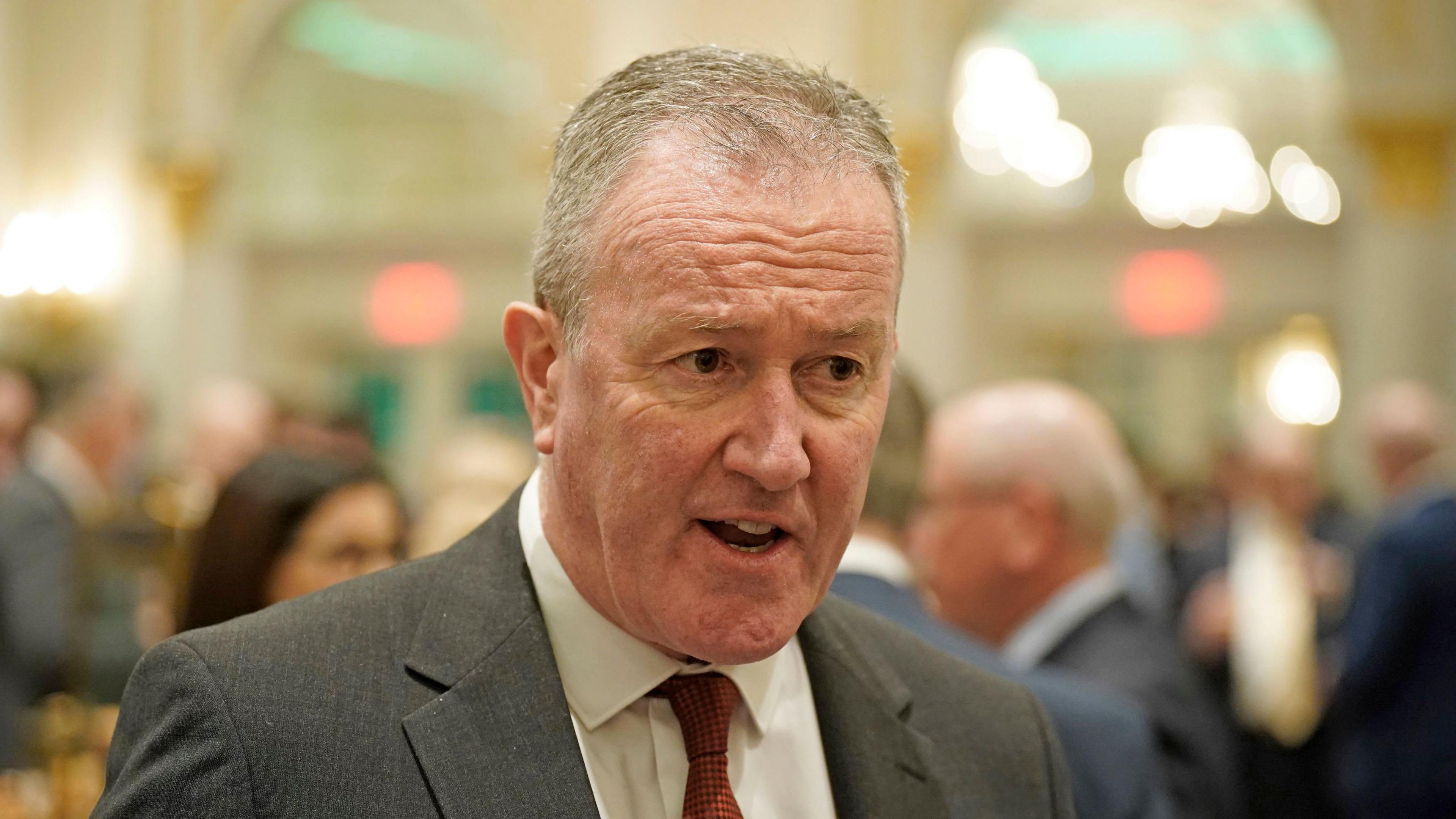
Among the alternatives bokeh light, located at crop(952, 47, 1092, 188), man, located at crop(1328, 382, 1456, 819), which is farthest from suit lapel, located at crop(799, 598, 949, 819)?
bokeh light, located at crop(952, 47, 1092, 188)

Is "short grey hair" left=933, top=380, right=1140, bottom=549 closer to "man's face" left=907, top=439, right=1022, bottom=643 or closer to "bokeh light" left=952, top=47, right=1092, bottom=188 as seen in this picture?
"man's face" left=907, top=439, right=1022, bottom=643

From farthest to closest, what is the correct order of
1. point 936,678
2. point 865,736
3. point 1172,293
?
1. point 1172,293
2. point 936,678
3. point 865,736

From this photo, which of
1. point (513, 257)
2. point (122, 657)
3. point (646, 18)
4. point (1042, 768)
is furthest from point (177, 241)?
point (1042, 768)

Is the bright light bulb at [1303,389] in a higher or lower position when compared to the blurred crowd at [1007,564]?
lower

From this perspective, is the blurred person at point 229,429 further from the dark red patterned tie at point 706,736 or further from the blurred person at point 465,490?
the dark red patterned tie at point 706,736

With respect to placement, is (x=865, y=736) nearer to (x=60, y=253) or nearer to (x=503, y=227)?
(x=60, y=253)

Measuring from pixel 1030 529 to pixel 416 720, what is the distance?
2064mm

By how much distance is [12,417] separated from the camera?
5.09 meters

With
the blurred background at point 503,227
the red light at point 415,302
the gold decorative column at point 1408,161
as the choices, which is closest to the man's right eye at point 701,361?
the blurred background at point 503,227

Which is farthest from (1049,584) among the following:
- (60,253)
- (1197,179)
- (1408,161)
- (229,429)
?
(1197,179)

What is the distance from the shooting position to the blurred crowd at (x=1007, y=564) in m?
2.91

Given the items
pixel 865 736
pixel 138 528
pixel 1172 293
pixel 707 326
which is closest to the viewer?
pixel 707 326

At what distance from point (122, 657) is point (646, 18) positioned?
18.9 ft

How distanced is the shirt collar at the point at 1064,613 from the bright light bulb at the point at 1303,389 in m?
12.8
